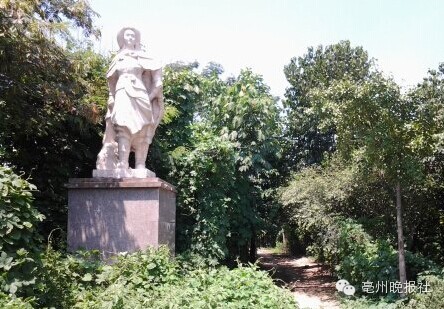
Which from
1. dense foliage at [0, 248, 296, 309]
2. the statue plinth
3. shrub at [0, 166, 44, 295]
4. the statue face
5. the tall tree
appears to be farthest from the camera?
the tall tree

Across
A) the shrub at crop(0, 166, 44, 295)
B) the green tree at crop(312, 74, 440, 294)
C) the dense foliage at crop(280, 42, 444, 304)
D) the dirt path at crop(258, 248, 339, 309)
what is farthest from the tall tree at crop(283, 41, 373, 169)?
the shrub at crop(0, 166, 44, 295)

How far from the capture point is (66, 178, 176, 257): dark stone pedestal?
5.95 metres

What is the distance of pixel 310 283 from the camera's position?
12.4m

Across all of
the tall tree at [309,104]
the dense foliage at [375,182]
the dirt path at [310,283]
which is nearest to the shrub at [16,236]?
the dirt path at [310,283]

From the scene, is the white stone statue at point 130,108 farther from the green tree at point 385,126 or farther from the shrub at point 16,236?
the green tree at point 385,126

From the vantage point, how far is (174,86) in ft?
33.4

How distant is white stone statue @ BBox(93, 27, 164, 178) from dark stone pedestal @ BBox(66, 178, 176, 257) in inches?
8.8

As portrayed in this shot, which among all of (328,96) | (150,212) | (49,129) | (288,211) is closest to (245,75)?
(288,211)

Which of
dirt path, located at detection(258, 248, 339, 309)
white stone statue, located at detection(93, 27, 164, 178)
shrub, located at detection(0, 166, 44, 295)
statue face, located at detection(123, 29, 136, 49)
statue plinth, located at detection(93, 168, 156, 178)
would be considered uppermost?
statue face, located at detection(123, 29, 136, 49)

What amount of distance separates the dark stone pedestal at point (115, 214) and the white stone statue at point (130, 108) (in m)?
0.22

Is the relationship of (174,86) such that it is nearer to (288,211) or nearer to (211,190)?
(211,190)

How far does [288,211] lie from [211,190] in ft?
16.0

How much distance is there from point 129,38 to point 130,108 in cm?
99

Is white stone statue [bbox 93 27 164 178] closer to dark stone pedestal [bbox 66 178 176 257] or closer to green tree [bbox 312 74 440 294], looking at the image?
dark stone pedestal [bbox 66 178 176 257]
